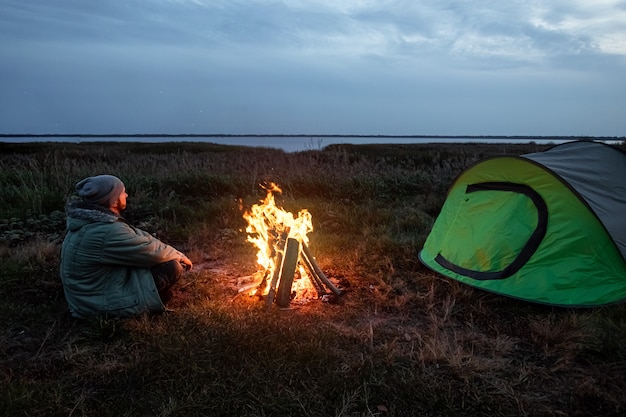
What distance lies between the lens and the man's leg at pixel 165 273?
4.58 meters

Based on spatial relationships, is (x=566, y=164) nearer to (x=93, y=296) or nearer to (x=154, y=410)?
(x=154, y=410)

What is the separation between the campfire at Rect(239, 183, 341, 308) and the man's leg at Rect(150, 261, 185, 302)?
0.91 metres

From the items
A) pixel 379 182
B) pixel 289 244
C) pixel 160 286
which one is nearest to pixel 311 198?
pixel 379 182

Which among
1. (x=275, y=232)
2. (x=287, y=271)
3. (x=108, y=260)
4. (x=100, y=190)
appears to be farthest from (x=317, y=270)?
(x=100, y=190)

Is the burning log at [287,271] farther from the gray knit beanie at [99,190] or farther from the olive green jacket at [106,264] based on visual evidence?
the gray knit beanie at [99,190]

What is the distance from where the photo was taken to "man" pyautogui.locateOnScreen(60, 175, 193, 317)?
416 centimetres

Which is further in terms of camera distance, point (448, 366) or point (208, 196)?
point (208, 196)

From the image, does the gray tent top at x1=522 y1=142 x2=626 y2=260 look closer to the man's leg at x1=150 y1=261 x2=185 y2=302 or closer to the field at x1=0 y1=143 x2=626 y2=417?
the field at x1=0 y1=143 x2=626 y2=417

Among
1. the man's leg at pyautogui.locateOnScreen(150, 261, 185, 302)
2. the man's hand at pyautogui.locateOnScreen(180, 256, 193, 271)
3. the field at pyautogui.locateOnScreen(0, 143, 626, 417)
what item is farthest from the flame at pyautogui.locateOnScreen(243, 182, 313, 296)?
the man's leg at pyautogui.locateOnScreen(150, 261, 185, 302)

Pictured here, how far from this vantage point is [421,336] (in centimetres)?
432

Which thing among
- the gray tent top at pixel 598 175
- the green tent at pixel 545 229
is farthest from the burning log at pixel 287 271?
the gray tent top at pixel 598 175

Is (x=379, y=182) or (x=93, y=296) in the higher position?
(x=379, y=182)

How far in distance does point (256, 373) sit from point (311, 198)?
6.73 m

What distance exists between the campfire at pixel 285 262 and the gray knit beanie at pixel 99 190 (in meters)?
1.82
